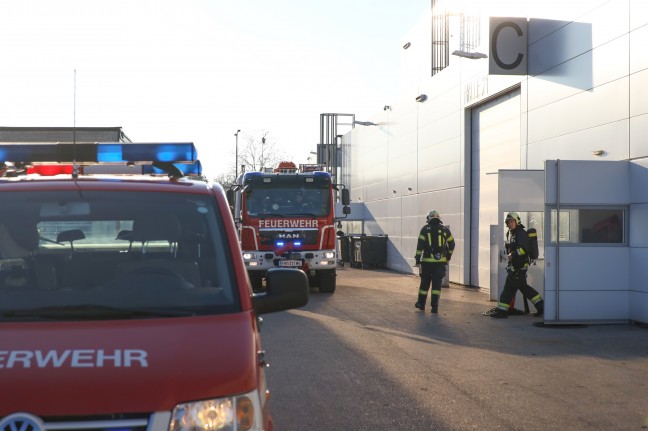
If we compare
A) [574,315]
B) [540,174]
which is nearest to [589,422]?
[574,315]

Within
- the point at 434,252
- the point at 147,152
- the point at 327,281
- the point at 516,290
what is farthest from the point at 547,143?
the point at 147,152

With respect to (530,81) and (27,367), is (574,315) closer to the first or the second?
(530,81)

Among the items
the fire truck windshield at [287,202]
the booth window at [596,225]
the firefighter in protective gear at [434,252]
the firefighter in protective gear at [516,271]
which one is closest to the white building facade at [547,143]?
the booth window at [596,225]

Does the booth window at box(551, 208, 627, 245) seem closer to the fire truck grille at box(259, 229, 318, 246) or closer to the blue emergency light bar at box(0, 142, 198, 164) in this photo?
the fire truck grille at box(259, 229, 318, 246)

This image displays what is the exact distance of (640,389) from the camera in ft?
27.5

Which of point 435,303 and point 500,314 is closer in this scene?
point 500,314

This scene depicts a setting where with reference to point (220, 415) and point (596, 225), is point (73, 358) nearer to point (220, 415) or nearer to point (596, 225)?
A: point (220, 415)

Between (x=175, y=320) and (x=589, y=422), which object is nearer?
(x=175, y=320)

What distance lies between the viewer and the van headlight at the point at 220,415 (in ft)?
10.3

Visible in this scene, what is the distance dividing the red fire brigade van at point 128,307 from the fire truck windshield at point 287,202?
582 inches

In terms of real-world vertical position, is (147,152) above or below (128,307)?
above

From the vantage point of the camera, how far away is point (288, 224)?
64.6 feet

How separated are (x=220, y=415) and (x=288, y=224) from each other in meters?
16.5

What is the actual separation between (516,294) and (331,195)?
19.2 ft
